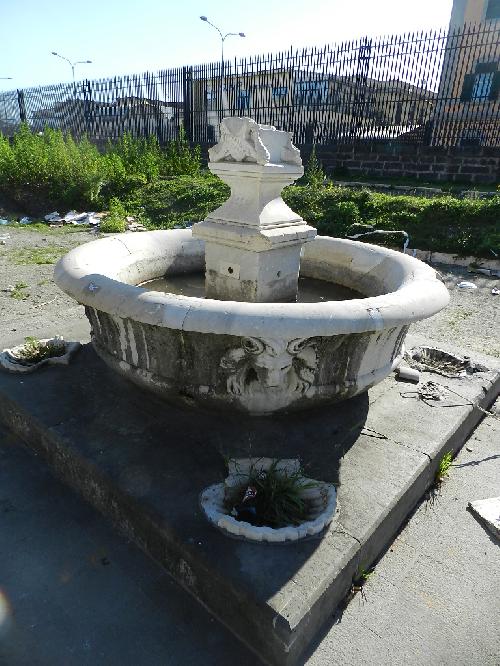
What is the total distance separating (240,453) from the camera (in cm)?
246

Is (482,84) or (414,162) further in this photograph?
(482,84)

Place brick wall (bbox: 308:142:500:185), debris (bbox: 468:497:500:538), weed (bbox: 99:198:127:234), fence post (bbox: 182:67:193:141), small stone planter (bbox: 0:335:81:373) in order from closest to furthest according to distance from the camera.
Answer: debris (bbox: 468:497:500:538) < small stone planter (bbox: 0:335:81:373) < weed (bbox: 99:198:127:234) < brick wall (bbox: 308:142:500:185) < fence post (bbox: 182:67:193:141)

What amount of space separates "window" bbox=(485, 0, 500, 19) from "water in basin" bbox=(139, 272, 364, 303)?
20206 millimetres

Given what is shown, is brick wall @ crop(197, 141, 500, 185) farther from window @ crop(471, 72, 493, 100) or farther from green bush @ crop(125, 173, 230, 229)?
green bush @ crop(125, 173, 230, 229)

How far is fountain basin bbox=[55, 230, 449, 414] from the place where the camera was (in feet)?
7.14

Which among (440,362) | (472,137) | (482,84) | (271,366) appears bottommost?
(440,362)

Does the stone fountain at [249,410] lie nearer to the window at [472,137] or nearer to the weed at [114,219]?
the weed at [114,219]

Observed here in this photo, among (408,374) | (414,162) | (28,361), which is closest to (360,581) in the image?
(408,374)

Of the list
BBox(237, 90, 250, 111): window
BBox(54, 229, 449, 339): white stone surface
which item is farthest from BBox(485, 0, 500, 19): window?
BBox(54, 229, 449, 339): white stone surface

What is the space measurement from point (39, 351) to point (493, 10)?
2226 centimetres

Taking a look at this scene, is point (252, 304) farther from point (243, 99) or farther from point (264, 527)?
point (243, 99)

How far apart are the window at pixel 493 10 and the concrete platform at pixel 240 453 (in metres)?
20.7

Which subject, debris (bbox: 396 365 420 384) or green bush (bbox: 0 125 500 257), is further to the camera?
green bush (bbox: 0 125 500 257)

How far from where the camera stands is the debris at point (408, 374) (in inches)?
135
